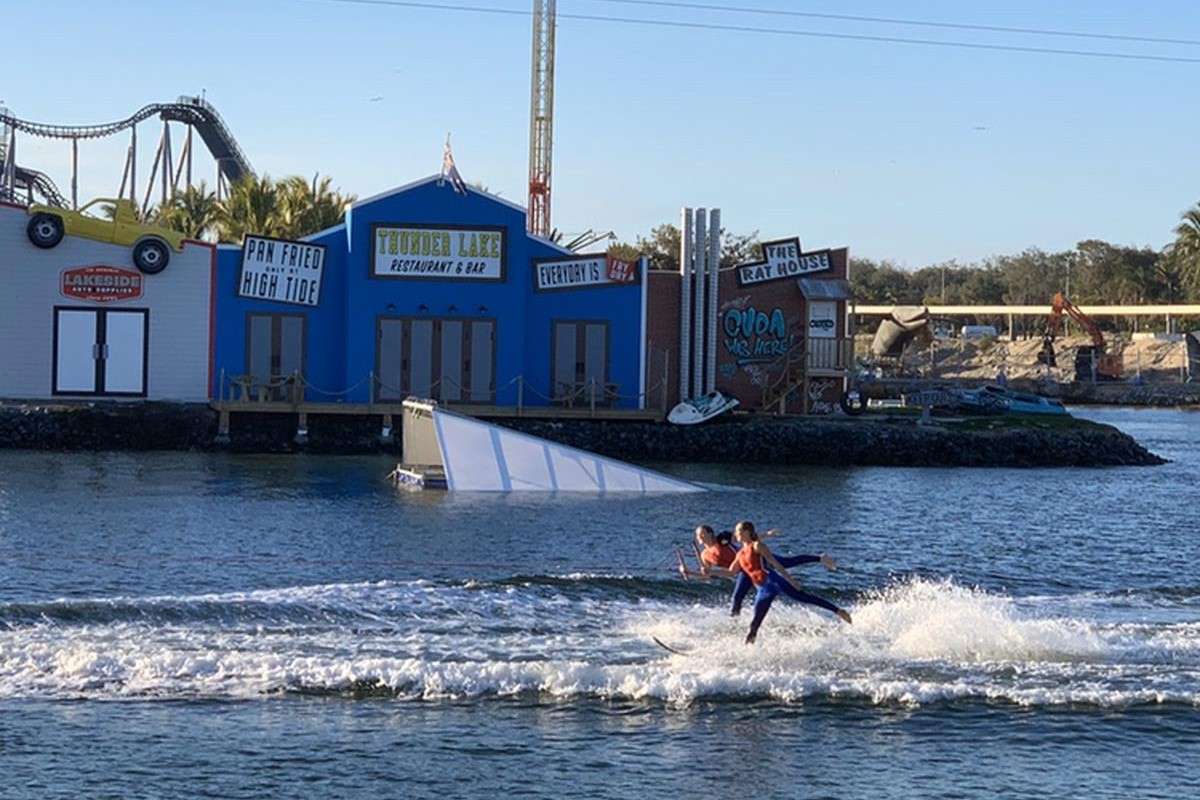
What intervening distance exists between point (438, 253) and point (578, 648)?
30326mm

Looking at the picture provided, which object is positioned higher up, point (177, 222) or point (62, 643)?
point (177, 222)

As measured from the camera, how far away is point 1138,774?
14.9 m

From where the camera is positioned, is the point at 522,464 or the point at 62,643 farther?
the point at 522,464

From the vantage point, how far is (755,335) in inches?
2020

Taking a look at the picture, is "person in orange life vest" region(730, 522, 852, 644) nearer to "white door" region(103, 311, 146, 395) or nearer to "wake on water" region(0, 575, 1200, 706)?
"wake on water" region(0, 575, 1200, 706)

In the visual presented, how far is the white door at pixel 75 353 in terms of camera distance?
4822cm

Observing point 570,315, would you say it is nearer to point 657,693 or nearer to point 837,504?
point 837,504

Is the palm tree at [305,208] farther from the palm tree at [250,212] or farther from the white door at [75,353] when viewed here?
the white door at [75,353]

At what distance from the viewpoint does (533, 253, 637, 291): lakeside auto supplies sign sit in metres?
49.5

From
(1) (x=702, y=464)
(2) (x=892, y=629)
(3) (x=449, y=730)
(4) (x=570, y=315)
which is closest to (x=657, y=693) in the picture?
(3) (x=449, y=730)

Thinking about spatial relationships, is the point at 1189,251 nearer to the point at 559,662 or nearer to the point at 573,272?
the point at 573,272

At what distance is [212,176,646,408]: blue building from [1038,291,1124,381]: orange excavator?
214 feet

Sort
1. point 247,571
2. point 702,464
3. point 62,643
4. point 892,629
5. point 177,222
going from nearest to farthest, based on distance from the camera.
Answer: point 62,643
point 892,629
point 247,571
point 702,464
point 177,222

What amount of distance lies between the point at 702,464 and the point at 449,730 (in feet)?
103
